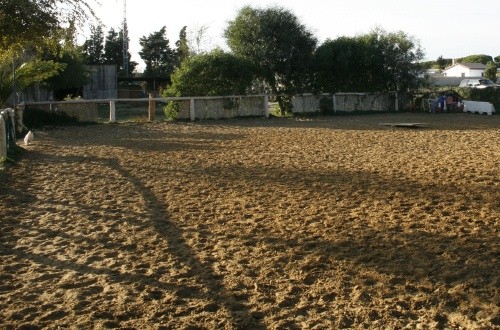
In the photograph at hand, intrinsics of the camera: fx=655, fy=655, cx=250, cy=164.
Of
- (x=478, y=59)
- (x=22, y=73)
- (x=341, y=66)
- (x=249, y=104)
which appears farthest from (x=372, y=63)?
(x=478, y=59)

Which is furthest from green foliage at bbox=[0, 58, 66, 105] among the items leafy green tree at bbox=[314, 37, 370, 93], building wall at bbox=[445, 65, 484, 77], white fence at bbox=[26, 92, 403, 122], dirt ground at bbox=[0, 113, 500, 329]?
building wall at bbox=[445, 65, 484, 77]

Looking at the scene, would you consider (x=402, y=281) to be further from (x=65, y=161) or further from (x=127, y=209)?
(x=65, y=161)

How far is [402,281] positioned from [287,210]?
3.24m

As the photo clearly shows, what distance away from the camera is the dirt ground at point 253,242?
5023 mm

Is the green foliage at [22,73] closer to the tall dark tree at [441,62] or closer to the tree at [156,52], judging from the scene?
the tree at [156,52]

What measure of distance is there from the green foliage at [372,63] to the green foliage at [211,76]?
5216mm

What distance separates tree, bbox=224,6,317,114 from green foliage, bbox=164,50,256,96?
1.68 metres

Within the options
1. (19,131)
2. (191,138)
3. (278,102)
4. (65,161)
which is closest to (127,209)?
(65,161)

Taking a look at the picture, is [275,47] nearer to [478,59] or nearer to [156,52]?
[156,52]

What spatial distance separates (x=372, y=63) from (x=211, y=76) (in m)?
9.38

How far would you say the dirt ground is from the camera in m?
5.02

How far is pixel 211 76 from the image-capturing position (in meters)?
31.0

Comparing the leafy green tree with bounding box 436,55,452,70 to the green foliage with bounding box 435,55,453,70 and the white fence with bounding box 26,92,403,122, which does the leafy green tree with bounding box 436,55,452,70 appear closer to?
the green foliage with bounding box 435,55,453,70

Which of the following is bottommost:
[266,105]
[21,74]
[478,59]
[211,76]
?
[266,105]
